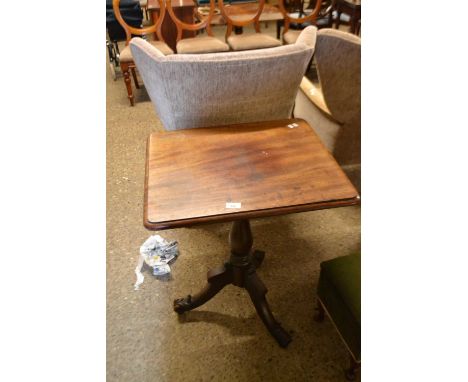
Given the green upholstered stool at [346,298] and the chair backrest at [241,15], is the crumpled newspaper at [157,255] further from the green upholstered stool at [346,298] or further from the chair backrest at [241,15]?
the chair backrest at [241,15]

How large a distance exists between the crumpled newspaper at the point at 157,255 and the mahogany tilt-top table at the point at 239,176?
1.81 ft

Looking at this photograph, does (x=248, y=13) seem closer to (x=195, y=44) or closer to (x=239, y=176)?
(x=195, y=44)

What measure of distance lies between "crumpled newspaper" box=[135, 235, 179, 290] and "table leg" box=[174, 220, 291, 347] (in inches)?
9.5

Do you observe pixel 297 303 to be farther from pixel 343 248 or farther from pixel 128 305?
pixel 128 305

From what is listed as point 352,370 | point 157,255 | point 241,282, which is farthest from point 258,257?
point 352,370

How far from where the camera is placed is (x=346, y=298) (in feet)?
3.48

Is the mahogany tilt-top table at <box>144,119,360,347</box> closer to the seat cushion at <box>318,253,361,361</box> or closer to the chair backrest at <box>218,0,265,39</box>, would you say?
the seat cushion at <box>318,253,361,361</box>

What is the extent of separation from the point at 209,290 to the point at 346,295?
54 centimetres

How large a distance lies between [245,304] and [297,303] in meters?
0.22

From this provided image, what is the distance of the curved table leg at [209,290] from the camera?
4.29 feet

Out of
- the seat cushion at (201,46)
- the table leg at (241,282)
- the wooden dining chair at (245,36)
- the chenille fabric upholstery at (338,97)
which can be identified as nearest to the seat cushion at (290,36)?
the wooden dining chair at (245,36)

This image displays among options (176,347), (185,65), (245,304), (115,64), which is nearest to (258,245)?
(245,304)

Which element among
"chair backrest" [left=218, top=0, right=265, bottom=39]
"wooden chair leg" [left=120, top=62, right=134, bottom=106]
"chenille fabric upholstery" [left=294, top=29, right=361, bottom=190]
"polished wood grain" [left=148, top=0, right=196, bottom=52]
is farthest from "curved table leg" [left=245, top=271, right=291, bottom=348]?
"polished wood grain" [left=148, top=0, right=196, bottom=52]

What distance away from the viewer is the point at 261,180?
34.1 inches
